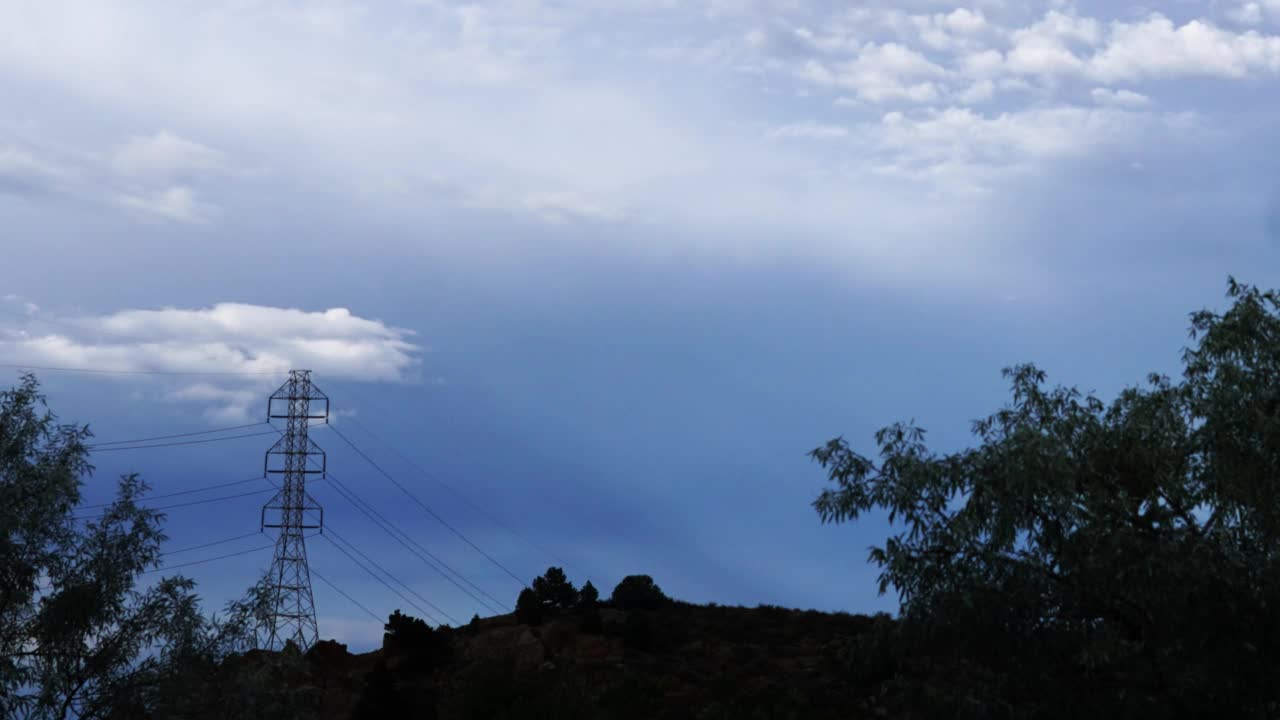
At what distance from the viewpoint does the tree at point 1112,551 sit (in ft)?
60.0

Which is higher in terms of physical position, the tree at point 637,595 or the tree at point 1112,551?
the tree at point 637,595

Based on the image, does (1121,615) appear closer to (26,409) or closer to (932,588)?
(932,588)

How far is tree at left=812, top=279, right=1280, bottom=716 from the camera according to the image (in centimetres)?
1830

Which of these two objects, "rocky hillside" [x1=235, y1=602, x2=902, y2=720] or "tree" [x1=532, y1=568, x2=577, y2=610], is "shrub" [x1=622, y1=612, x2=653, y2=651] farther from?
"tree" [x1=532, y1=568, x2=577, y2=610]

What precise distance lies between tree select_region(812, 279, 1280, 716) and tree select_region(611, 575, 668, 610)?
32.8 m

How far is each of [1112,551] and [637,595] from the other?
3588 centimetres

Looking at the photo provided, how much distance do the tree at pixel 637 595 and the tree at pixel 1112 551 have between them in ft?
107

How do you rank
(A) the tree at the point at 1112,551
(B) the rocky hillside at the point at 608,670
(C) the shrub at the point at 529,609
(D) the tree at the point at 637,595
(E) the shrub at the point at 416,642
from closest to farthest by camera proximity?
(A) the tree at the point at 1112,551, (B) the rocky hillside at the point at 608,670, (E) the shrub at the point at 416,642, (C) the shrub at the point at 529,609, (D) the tree at the point at 637,595

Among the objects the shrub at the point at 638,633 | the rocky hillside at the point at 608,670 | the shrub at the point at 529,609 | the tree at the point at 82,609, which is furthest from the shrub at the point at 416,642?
the tree at the point at 82,609

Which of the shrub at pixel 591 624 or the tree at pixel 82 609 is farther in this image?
the shrub at pixel 591 624

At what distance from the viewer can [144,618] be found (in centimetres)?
2400

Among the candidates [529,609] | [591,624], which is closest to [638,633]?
Answer: [591,624]

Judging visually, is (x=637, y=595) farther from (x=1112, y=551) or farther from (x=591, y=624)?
(x=1112, y=551)

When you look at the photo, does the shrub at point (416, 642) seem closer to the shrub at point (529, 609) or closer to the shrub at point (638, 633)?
the shrub at point (529, 609)
